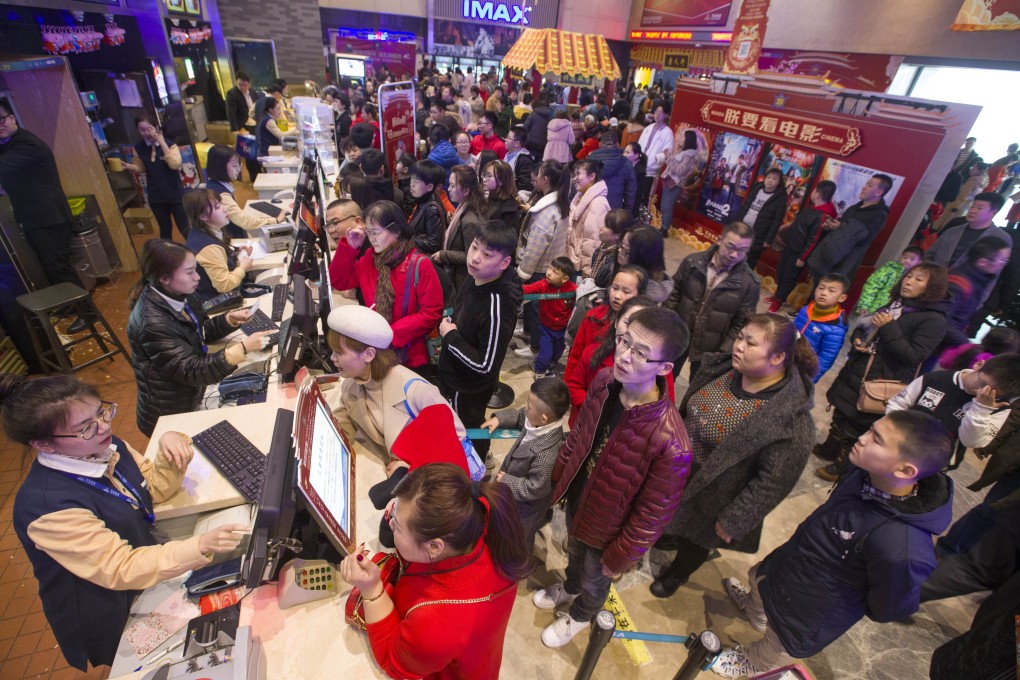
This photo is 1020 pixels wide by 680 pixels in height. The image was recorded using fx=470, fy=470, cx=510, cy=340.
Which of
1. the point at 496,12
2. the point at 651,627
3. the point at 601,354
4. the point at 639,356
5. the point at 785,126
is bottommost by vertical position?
the point at 651,627

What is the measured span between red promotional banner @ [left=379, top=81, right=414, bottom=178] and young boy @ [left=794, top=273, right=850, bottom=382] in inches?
211

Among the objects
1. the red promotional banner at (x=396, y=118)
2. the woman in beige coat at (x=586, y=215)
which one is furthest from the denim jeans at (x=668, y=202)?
the red promotional banner at (x=396, y=118)

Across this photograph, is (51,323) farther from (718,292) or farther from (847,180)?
(847,180)

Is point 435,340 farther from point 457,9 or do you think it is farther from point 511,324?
point 457,9

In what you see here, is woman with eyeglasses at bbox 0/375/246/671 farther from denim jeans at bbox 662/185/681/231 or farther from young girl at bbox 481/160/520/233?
denim jeans at bbox 662/185/681/231

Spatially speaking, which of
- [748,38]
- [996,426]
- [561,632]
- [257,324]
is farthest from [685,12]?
[561,632]

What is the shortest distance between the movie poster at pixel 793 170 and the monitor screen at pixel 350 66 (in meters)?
15.9

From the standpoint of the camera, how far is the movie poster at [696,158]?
7821mm

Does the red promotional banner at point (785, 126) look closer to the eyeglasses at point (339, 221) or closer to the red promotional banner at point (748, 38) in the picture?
the red promotional banner at point (748, 38)

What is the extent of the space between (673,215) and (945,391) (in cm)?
685

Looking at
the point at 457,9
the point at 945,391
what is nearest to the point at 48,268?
the point at 945,391

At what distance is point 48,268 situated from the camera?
5.04 meters

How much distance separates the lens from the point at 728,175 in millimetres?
7641

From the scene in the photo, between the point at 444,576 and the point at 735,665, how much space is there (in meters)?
2.10
